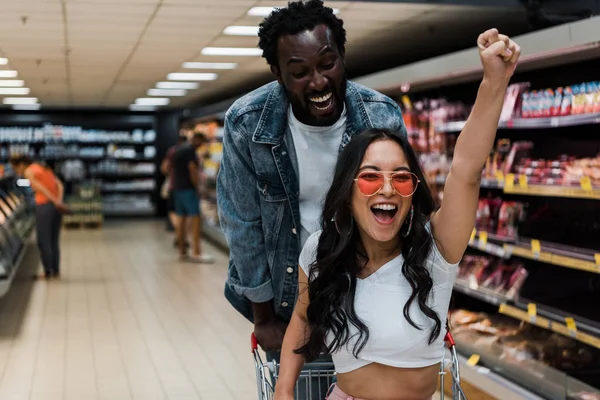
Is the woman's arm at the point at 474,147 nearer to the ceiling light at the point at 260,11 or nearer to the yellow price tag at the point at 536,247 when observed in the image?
the yellow price tag at the point at 536,247

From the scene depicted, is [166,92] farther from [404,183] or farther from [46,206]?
[404,183]

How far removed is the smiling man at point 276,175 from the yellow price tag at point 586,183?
2194 mm

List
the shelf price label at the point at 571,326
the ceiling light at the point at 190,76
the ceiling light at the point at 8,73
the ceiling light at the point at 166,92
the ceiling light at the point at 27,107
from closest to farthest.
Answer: the shelf price label at the point at 571,326 < the ceiling light at the point at 8,73 < the ceiling light at the point at 190,76 < the ceiling light at the point at 166,92 < the ceiling light at the point at 27,107

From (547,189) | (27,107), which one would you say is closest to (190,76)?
(547,189)

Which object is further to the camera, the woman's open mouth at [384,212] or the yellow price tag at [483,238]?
the yellow price tag at [483,238]

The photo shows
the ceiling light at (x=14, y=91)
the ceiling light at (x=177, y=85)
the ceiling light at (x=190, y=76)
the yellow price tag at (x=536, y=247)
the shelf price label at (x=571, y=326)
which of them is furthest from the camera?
the ceiling light at (x=14, y=91)

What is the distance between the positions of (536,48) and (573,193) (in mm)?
758

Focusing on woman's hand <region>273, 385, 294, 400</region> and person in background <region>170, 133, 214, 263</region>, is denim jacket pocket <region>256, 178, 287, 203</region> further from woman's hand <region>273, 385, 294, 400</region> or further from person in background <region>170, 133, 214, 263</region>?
person in background <region>170, 133, 214, 263</region>

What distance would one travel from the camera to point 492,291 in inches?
213

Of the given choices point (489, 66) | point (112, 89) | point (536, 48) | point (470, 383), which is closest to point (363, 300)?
point (489, 66)

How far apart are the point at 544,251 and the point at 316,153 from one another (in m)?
2.79

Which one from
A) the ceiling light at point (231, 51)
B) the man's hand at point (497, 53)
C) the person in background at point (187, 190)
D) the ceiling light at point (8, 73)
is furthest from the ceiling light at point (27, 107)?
the man's hand at point (497, 53)

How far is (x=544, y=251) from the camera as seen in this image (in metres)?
4.80

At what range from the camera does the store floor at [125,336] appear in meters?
5.50
